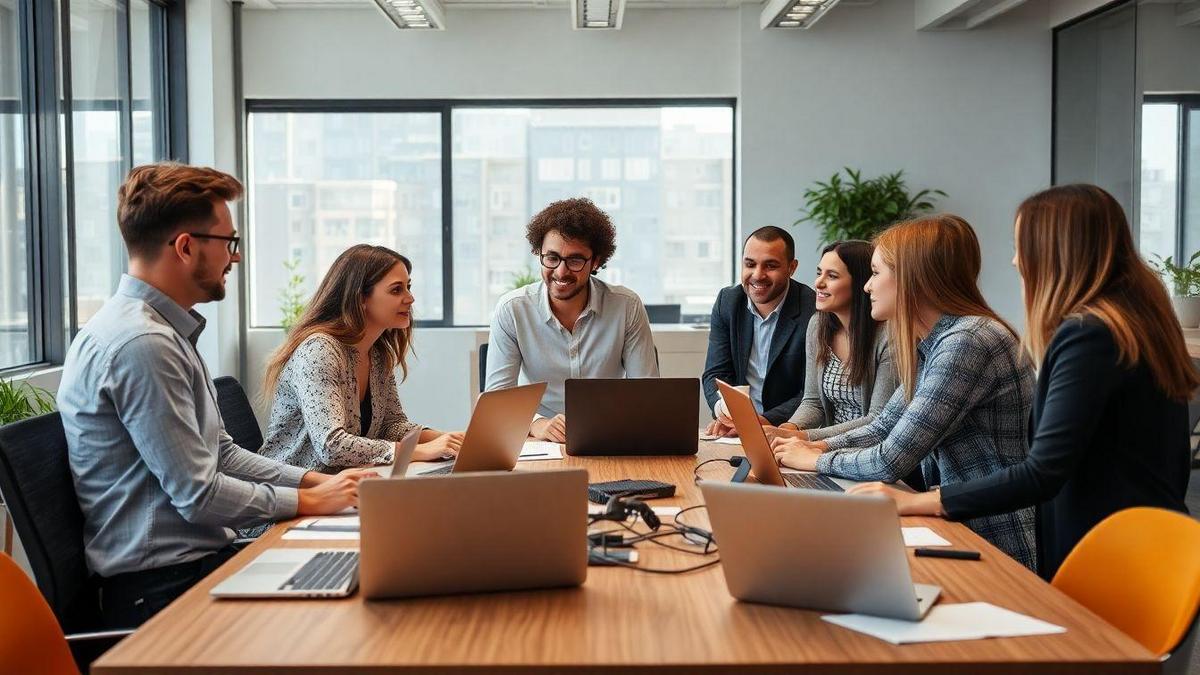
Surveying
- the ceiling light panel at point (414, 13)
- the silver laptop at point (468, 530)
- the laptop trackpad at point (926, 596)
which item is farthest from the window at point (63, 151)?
the laptop trackpad at point (926, 596)

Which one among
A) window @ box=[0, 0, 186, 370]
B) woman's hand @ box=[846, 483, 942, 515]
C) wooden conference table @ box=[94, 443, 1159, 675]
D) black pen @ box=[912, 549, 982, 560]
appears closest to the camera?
wooden conference table @ box=[94, 443, 1159, 675]

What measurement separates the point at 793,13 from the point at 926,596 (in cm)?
509

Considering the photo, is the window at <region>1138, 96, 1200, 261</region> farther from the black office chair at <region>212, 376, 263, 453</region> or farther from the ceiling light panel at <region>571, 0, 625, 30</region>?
the black office chair at <region>212, 376, 263, 453</region>

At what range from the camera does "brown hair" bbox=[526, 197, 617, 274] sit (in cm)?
352

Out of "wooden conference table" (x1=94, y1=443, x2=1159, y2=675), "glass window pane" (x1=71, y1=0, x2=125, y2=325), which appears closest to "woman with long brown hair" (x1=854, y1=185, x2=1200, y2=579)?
"wooden conference table" (x1=94, y1=443, x2=1159, y2=675)

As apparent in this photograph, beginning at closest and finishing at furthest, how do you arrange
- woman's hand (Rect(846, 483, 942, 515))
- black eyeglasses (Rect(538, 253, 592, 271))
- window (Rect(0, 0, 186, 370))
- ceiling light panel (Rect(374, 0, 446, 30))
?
woman's hand (Rect(846, 483, 942, 515))
black eyeglasses (Rect(538, 253, 592, 271))
window (Rect(0, 0, 186, 370))
ceiling light panel (Rect(374, 0, 446, 30))

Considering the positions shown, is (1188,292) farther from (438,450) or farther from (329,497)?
(329,497)

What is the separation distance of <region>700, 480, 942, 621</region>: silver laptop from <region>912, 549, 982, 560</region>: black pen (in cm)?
28

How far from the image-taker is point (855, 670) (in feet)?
4.35

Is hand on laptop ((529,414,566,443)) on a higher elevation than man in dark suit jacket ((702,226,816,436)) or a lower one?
lower

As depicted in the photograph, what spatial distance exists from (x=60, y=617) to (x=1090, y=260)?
200cm

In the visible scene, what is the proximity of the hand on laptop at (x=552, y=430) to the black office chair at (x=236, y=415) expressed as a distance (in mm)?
764

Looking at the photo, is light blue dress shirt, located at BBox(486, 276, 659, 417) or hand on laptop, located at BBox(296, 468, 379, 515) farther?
light blue dress shirt, located at BBox(486, 276, 659, 417)

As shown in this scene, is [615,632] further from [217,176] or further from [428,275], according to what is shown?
[428,275]
